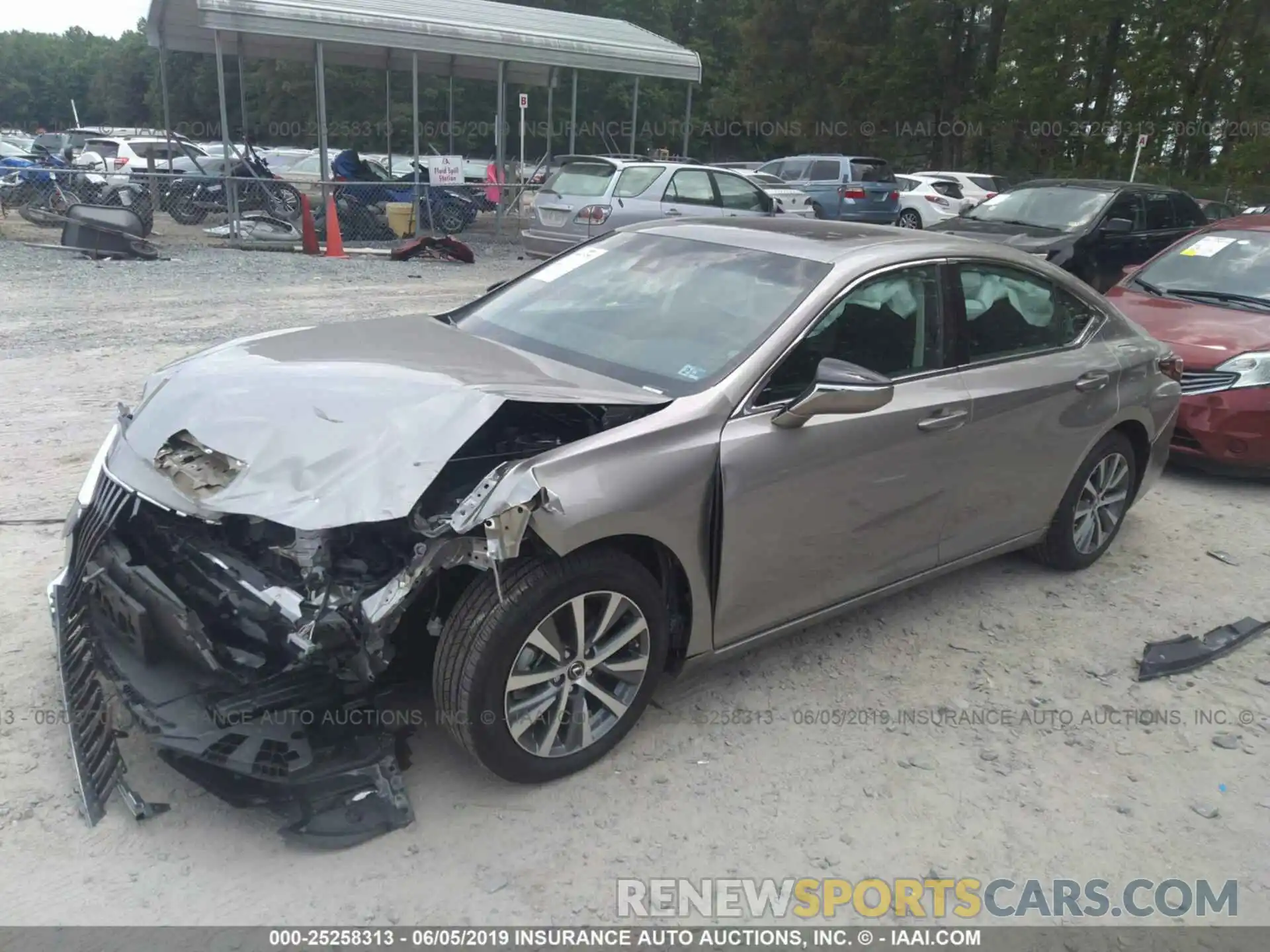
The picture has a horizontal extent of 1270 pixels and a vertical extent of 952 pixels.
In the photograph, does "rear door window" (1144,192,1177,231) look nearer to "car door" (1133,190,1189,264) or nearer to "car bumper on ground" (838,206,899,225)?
"car door" (1133,190,1189,264)

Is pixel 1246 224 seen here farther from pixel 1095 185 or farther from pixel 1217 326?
pixel 1095 185

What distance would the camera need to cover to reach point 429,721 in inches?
133

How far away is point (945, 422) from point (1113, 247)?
813 cm

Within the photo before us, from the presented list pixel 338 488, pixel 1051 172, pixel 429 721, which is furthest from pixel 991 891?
pixel 1051 172

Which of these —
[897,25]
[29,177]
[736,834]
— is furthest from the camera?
[897,25]

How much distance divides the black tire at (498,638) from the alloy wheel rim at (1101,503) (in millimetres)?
2791

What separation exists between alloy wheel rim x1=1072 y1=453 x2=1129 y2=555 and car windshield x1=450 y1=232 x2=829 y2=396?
2.02m

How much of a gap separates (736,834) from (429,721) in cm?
112

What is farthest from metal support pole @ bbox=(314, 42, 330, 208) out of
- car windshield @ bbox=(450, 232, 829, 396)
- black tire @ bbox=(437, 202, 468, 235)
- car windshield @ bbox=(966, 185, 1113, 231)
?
car windshield @ bbox=(450, 232, 829, 396)

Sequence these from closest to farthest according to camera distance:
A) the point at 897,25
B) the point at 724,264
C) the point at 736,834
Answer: the point at 736,834
the point at 724,264
the point at 897,25

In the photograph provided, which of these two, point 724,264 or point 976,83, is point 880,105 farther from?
point 724,264

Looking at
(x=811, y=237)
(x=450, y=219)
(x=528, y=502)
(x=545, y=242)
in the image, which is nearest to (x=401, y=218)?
(x=450, y=219)

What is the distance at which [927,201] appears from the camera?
22438mm

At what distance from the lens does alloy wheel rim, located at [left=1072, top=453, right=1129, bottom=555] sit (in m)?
4.74
